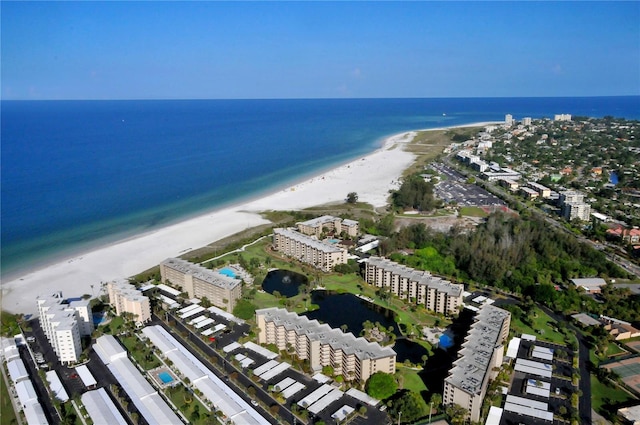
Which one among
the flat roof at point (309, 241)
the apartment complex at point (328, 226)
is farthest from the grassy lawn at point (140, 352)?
the apartment complex at point (328, 226)

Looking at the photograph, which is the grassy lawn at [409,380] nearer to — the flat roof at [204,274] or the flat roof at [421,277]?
the flat roof at [421,277]

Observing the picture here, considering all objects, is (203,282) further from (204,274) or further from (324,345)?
(324,345)

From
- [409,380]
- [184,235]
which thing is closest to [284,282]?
[409,380]

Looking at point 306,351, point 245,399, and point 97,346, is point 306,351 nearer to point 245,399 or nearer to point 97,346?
point 245,399

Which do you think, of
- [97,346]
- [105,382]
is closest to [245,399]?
[105,382]

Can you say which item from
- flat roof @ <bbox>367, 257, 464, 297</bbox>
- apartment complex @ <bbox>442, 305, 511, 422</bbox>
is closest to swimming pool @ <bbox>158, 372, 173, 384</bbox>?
apartment complex @ <bbox>442, 305, 511, 422</bbox>

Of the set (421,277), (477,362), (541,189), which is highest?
(541,189)
